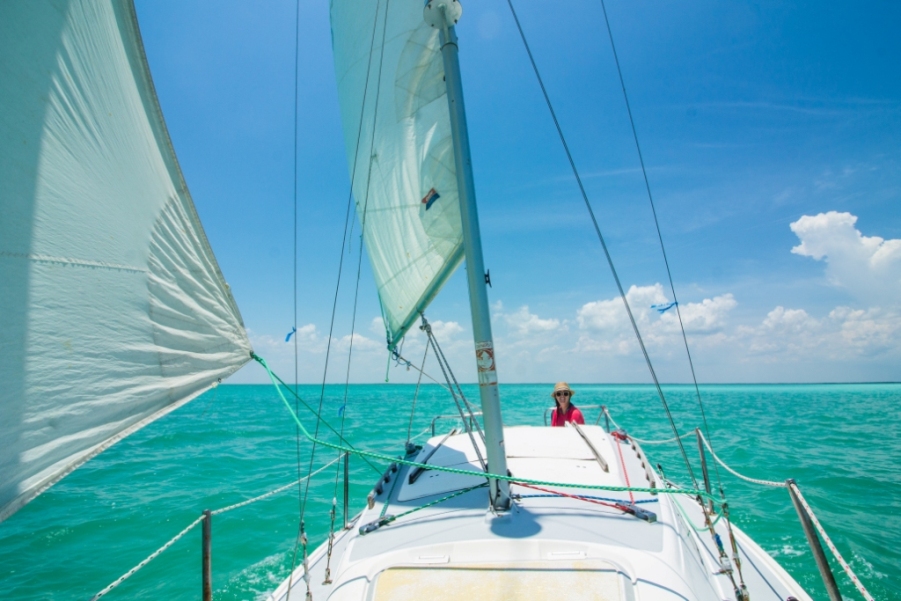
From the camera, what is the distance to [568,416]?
6.82 meters

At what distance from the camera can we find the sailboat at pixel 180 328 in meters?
1.66

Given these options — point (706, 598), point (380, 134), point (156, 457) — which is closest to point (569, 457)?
point (706, 598)

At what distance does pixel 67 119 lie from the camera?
1.87 meters

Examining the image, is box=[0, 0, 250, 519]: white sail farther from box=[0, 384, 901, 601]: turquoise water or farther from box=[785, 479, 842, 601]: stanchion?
box=[785, 479, 842, 601]: stanchion

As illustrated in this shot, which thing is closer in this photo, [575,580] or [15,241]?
[15,241]

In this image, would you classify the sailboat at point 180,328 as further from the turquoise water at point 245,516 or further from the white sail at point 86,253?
the turquoise water at point 245,516

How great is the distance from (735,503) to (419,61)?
32.7 feet

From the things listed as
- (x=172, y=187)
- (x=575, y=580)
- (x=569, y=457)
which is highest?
(x=172, y=187)

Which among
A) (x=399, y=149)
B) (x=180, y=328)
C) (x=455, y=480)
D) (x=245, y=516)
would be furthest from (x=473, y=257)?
(x=245, y=516)

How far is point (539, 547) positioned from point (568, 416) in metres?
4.54

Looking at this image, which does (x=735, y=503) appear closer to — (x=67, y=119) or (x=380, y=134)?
(x=380, y=134)

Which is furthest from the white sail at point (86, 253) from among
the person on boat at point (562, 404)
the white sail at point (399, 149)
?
the person on boat at point (562, 404)

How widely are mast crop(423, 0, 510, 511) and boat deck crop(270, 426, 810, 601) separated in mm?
420

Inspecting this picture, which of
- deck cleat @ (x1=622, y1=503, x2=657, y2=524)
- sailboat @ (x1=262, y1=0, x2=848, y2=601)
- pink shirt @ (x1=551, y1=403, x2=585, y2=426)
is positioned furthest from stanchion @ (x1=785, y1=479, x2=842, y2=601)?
pink shirt @ (x1=551, y1=403, x2=585, y2=426)
